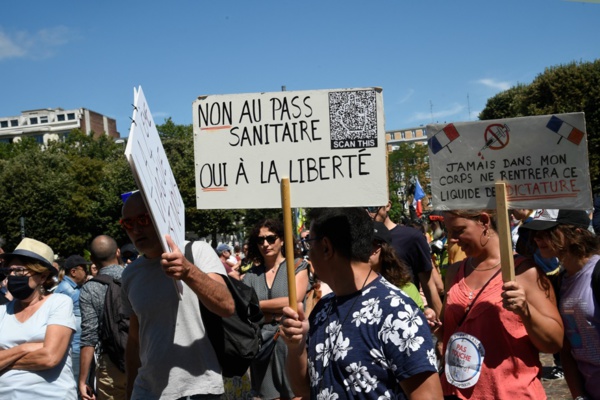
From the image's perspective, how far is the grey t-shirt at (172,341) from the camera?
351 centimetres

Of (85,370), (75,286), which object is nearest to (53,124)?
(75,286)

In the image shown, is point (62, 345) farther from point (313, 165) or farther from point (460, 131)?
point (460, 131)

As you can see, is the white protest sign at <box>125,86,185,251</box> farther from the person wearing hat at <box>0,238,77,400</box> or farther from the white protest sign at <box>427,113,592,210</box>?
the white protest sign at <box>427,113,592,210</box>

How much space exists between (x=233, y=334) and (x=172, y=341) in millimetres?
316

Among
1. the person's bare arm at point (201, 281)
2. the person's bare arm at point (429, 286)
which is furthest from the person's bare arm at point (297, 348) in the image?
the person's bare arm at point (429, 286)

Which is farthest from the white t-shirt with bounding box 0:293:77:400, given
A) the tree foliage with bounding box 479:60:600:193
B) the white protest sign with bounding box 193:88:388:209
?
the tree foliage with bounding box 479:60:600:193

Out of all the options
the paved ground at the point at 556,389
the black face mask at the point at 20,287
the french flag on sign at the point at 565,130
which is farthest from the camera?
the paved ground at the point at 556,389

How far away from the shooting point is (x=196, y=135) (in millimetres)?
3391

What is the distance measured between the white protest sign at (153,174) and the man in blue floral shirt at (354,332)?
737mm

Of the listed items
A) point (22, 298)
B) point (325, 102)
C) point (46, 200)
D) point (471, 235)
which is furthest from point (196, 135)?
point (46, 200)

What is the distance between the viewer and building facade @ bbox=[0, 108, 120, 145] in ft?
389

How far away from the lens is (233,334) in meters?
3.56

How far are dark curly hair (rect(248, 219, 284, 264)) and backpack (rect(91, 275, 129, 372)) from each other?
119 cm

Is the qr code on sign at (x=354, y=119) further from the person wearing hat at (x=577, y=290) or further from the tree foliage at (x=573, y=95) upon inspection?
the tree foliage at (x=573, y=95)
